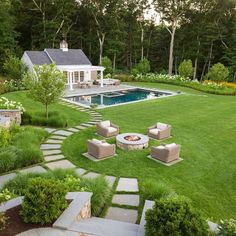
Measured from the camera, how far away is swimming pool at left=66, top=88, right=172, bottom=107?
19.0 metres

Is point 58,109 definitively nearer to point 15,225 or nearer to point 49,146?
point 49,146

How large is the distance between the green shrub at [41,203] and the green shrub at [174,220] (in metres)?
1.64

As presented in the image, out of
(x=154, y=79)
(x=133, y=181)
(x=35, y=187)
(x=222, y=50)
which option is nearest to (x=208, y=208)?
(x=133, y=181)

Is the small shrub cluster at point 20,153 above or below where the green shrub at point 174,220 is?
below

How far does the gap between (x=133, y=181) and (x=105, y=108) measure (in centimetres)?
955

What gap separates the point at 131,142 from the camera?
383 inches

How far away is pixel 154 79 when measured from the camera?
2858 centimetres

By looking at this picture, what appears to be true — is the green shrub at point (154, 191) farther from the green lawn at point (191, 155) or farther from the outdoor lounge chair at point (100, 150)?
the outdoor lounge chair at point (100, 150)

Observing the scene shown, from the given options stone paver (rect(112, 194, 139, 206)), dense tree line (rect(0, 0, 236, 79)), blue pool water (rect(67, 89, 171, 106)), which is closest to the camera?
stone paver (rect(112, 194, 139, 206))

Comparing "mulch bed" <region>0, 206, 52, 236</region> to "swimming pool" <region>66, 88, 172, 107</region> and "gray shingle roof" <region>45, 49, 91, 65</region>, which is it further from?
"gray shingle roof" <region>45, 49, 91, 65</region>

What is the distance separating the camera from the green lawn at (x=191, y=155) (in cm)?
679

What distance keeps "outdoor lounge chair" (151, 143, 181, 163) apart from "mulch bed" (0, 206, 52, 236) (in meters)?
4.96

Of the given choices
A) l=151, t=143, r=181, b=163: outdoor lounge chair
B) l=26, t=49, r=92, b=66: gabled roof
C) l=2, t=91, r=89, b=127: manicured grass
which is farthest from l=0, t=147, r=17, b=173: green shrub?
l=26, t=49, r=92, b=66: gabled roof

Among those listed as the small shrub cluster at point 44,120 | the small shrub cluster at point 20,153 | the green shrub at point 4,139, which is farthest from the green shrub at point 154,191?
the small shrub cluster at point 44,120
